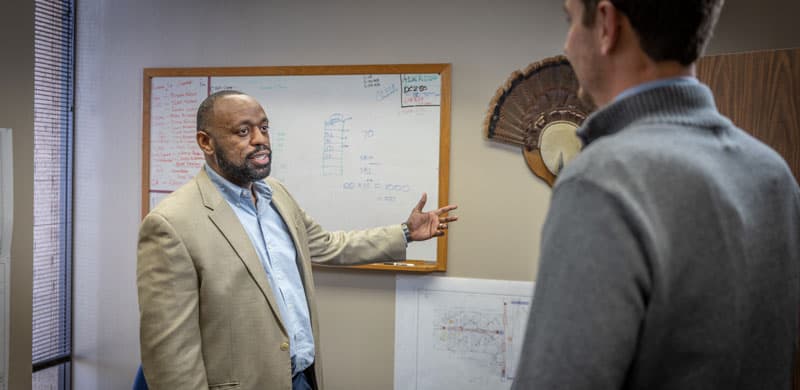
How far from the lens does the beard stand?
1.90 meters

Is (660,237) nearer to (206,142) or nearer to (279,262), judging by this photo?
(279,262)

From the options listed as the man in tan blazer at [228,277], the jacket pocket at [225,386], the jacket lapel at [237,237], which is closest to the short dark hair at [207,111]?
the man in tan blazer at [228,277]

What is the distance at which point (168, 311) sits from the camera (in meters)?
1.64

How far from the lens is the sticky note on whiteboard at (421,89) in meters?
2.69

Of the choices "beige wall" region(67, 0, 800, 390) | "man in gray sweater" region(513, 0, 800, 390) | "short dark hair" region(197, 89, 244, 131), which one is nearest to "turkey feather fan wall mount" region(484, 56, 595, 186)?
"beige wall" region(67, 0, 800, 390)

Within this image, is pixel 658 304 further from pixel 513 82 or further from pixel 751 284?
pixel 513 82

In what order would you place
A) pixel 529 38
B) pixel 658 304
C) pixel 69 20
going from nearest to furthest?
pixel 658 304 < pixel 529 38 < pixel 69 20

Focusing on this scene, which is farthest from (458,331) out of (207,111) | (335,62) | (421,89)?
(207,111)

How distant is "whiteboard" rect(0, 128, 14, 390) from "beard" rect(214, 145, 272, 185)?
1072mm

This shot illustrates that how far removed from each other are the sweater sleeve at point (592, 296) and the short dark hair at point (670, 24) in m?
0.20

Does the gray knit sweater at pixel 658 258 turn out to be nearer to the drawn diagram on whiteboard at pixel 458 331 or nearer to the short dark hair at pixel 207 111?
the short dark hair at pixel 207 111

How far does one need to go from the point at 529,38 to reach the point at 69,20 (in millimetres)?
2320

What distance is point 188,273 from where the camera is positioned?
169 cm

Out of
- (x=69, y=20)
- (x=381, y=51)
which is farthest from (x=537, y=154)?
(x=69, y=20)
